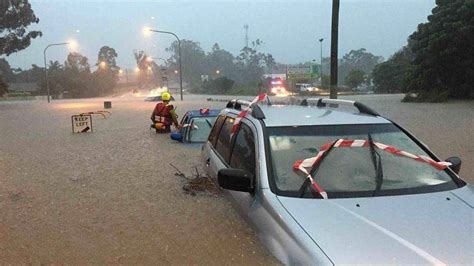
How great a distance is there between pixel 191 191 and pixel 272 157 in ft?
9.01

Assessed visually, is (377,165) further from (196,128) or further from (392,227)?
(196,128)

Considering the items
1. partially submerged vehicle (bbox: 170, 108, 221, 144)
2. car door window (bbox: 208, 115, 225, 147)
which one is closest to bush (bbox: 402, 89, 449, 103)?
partially submerged vehicle (bbox: 170, 108, 221, 144)

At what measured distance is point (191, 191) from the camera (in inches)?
236

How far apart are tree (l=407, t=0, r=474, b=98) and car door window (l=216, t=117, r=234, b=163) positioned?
27768 mm

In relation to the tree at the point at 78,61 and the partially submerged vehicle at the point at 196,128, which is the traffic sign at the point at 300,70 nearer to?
the partially submerged vehicle at the point at 196,128

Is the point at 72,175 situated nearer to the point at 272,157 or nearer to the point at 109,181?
the point at 109,181

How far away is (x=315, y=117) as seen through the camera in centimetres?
394

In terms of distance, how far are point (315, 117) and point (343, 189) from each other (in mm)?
944

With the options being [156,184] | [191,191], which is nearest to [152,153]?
[156,184]

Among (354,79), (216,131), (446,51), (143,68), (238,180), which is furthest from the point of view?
(143,68)

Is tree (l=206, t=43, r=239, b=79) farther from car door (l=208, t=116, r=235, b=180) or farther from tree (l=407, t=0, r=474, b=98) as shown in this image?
car door (l=208, t=116, r=235, b=180)

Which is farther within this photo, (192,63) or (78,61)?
(192,63)

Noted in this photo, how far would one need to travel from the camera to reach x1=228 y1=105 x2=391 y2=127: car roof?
12.4ft

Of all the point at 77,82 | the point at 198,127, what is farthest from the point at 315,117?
the point at 77,82
